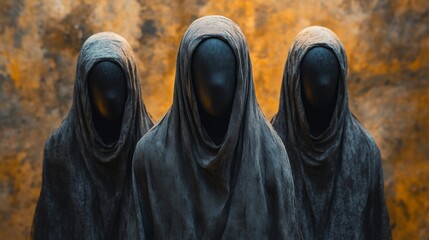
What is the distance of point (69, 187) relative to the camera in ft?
33.2

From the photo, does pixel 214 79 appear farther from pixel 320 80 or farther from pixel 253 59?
pixel 253 59

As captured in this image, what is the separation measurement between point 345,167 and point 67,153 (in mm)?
1538

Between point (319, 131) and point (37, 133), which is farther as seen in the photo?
point (37, 133)

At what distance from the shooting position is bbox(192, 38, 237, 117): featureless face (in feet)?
28.3

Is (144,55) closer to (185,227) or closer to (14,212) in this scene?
(14,212)

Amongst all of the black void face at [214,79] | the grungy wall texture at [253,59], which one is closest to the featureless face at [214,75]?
the black void face at [214,79]

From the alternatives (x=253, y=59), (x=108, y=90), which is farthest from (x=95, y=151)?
(x=253, y=59)

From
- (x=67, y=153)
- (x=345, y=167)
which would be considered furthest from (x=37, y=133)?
(x=345, y=167)

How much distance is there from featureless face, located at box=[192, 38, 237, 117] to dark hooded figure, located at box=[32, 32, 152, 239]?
1.33 metres

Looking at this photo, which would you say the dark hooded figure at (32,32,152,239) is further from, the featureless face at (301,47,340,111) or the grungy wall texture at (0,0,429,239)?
the grungy wall texture at (0,0,429,239)

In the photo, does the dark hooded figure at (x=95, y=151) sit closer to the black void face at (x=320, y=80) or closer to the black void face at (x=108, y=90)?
the black void face at (x=108, y=90)

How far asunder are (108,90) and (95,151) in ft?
1.19

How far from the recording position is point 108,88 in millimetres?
9945

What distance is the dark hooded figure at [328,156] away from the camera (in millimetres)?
9992
